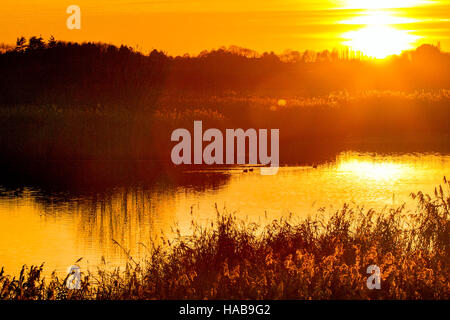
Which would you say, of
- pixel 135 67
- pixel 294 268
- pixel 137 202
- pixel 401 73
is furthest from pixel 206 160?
pixel 401 73

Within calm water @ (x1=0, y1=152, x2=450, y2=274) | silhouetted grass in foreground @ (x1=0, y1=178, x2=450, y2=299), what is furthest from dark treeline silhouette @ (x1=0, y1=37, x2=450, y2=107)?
silhouetted grass in foreground @ (x1=0, y1=178, x2=450, y2=299)

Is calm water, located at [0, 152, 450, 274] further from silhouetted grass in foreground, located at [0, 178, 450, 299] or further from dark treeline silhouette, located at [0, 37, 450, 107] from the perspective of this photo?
dark treeline silhouette, located at [0, 37, 450, 107]

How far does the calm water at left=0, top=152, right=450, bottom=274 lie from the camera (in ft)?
49.3

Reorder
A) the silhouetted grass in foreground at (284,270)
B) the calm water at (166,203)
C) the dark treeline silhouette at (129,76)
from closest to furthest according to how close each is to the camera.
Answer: the silhouetted grass in foreground at (284,270) < the calm water at (166,203) < the dark treeline silhouette at (129,76)

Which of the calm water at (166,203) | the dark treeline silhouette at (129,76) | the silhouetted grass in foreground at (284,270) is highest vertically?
the dark treeline silhouette at (129,76)

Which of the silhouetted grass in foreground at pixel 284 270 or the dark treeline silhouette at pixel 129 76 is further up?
the dark treeline silhouette at pixel 129 76

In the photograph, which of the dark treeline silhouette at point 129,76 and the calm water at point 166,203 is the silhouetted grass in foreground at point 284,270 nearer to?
the calm water at point 166,203

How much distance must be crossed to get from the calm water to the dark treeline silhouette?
15.5 m

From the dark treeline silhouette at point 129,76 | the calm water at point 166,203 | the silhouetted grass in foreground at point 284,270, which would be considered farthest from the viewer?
the dark treeline silhouette at point 129,76

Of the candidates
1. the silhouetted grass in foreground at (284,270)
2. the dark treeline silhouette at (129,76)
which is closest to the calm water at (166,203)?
the silhouetted grass in foreground at (284,270)

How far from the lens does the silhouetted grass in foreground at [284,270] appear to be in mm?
8844

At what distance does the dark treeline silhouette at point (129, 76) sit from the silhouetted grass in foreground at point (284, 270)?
1045 inches

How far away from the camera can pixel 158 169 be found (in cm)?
2739
